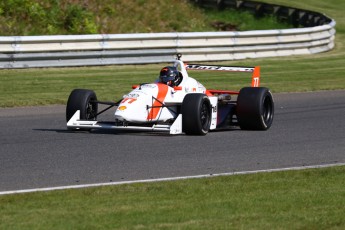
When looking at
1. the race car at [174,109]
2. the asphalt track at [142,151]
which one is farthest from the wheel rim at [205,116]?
the asphalt track at [142,151]

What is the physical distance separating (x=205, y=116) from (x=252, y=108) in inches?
30.6

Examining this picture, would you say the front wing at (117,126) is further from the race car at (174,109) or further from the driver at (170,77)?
the driver at (170,77)

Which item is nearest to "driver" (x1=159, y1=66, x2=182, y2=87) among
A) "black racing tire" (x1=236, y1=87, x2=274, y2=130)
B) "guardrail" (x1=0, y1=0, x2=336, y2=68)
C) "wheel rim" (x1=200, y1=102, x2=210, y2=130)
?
"wheel rim" (x1=200, y1=102, x2=210, y2=130)

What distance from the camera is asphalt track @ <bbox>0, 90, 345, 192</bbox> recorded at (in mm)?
10078

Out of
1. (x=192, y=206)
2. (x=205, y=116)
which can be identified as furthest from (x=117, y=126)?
(x=192, y=206)

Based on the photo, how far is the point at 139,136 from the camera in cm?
1313

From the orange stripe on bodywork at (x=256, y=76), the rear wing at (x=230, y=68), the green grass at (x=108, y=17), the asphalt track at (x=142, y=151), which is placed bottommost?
the asphalt track at (x=142, y=151)

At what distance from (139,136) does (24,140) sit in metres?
1.56

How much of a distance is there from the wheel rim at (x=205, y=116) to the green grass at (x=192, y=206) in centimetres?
348

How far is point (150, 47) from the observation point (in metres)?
22.8

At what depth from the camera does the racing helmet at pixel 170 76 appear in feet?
44.3

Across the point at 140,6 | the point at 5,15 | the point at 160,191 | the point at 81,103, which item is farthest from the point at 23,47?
the point at 160,191

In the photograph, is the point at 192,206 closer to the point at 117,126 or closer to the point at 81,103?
the point at 117,126

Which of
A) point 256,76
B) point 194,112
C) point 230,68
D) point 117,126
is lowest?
point 117,126
